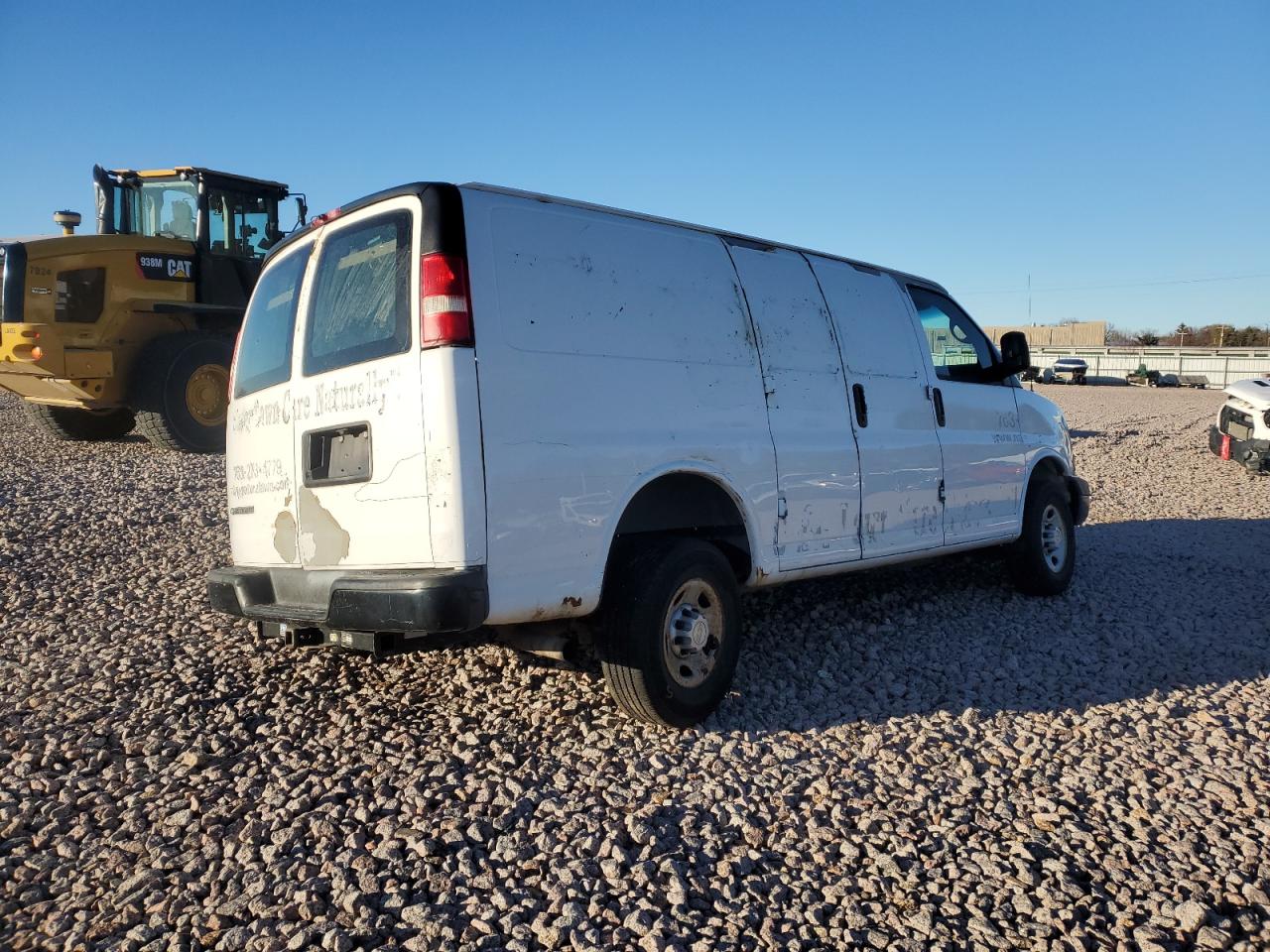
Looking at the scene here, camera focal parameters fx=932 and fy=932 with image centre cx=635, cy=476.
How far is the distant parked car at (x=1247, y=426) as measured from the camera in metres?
12.6

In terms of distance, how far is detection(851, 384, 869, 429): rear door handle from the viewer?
16.1 feet

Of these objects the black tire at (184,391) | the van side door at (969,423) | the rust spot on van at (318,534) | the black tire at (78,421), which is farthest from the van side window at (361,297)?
the black tire at (78,421)

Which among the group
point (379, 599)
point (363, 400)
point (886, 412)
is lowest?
point (379, 599)

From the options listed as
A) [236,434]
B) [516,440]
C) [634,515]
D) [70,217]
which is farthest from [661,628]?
[70,217]

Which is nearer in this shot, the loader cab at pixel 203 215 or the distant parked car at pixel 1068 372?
the loader cab at pixel 203 215

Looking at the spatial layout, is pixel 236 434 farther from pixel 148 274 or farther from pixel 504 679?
pixel 148 274

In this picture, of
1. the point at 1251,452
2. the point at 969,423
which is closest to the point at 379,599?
the point at 969,423

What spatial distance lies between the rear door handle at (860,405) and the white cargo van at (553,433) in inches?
0.7

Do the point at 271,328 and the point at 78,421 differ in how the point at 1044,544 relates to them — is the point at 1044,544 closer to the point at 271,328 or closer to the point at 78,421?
the point at 271,328

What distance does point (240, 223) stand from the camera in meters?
11.0

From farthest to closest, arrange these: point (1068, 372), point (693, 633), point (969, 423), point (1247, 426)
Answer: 1. point (1068, 372)
2. point (1247, 426)
3. point (969, 423)
4. point (693, 633)

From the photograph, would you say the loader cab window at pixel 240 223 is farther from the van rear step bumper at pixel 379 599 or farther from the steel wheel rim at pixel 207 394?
the van rear step bumper at pixel 379 599

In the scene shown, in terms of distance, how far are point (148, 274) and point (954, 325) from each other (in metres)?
8.57

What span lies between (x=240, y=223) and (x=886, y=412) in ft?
29.1
